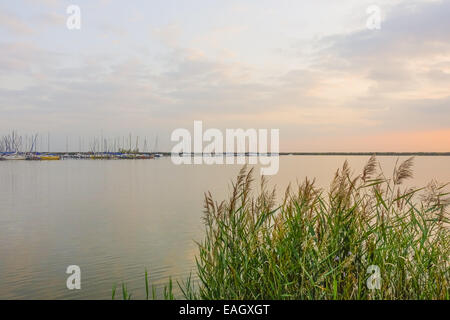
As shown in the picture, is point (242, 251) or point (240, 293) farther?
point (242, 251)

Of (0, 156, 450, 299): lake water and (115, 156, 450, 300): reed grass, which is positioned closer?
(115, 156, 450, 300): reed grass

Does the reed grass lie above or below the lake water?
above

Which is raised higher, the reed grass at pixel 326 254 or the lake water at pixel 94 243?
the reed grass at pixel 326 254

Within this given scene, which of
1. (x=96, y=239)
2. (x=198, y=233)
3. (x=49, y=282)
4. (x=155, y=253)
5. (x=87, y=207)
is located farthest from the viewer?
(x=87, y=207)

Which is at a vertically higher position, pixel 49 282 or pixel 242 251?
pixel 242 251

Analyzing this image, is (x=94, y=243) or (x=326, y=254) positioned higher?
(x=326, y=254)

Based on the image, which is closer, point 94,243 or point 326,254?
point 326,254

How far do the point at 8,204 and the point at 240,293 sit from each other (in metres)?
39.4

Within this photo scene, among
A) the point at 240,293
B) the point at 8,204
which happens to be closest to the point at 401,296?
the point at 240,293

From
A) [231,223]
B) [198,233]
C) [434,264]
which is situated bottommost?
[198,233]

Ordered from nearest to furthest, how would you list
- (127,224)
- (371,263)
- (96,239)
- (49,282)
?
(371,263), (49,282), (96,239), (127,224)

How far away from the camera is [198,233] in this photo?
2420 centimetres

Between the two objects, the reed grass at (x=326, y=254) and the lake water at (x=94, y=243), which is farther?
the lake water at (x=94, y=243)
